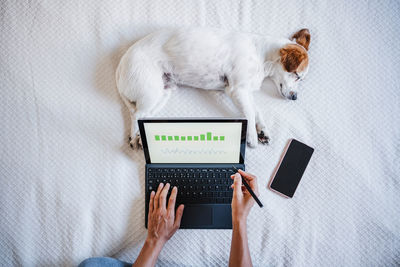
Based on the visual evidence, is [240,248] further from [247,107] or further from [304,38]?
[304,38]

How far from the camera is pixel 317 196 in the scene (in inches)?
39.6

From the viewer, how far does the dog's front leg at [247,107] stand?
3.19 feet

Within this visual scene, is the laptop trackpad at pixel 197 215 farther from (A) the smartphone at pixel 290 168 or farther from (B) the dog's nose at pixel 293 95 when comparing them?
(B) the dog's nose at pixel 293 95

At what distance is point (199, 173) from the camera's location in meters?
0.95

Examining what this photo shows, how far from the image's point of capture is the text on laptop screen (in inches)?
32.8

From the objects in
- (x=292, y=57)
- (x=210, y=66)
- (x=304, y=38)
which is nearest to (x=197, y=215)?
(x=210, y=66)

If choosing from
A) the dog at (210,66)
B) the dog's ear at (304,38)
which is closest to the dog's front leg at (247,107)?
the dog at (210,66)

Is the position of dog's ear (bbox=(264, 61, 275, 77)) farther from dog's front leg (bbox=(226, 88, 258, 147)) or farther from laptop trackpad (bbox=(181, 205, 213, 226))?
laptop trackpad (bbox=(181, 205, 213, 226))

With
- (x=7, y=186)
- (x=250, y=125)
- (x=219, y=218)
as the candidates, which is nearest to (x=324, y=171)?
(x=250, y=125)

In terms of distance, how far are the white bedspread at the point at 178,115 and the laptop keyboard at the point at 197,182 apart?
10 centimetres

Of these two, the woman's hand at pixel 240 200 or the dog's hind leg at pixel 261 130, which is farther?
the dog's hind leg at pixel 261 130

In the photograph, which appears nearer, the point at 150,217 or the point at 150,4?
the point at 150,217

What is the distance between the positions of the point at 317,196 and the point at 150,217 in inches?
27.7

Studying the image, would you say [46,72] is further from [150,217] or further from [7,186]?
[150,217]
